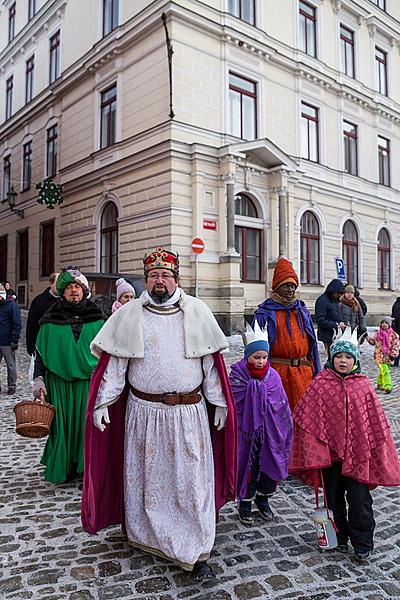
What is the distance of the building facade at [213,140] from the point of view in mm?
15742

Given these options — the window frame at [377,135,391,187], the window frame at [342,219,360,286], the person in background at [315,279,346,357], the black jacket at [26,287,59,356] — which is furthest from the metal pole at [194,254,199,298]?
the window frame at [377,135,391,187]

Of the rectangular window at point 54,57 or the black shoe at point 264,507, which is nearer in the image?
the black shoe at point 264,507

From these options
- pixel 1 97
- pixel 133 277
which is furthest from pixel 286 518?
pixel 1 97

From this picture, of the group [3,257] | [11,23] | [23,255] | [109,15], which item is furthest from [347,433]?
[11,23]

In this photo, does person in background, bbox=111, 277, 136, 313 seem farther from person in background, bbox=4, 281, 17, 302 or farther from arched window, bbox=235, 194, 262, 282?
arched window, bbox=235, 194, 262, 282

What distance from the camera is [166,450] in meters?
3.12

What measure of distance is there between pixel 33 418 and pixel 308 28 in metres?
20.1

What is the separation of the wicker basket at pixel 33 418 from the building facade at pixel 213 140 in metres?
10.4

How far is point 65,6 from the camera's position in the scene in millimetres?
20562

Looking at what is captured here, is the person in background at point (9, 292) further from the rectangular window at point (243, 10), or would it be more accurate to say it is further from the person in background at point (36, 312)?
the rectangular window at point (243, 10)

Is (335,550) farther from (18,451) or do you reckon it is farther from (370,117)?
(370,117)

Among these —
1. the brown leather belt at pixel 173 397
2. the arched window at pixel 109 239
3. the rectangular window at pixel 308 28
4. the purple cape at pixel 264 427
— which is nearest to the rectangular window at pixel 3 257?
the arched window at pixel 109 239

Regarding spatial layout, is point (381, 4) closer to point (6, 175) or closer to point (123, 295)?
point (6, 175)

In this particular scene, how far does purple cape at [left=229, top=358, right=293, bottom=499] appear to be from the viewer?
3.72 m
